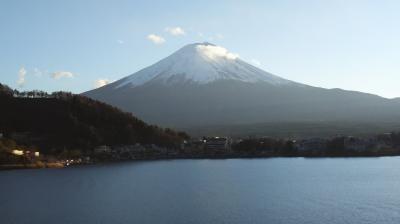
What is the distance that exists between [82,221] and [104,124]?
38.0 m

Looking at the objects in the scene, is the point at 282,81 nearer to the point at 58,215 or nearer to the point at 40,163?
the point at 40,163

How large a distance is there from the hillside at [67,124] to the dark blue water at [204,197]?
38.4 feet

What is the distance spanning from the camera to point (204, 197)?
1065 inches

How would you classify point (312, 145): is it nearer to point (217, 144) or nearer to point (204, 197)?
point (217, 144)

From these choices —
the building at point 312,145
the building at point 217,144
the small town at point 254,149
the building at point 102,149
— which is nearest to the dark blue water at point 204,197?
the building at point 102,149

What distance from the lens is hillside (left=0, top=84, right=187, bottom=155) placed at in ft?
173

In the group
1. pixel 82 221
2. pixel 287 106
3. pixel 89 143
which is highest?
pixel 287 106

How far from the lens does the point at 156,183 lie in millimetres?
33562

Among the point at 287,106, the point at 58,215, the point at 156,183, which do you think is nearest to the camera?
the point at 58,215

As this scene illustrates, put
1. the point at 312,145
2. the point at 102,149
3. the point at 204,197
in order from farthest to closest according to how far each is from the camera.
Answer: the point at 312,145, the point at 102,149, the point at 204,197

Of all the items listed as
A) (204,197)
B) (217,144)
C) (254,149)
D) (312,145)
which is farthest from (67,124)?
(204,197)

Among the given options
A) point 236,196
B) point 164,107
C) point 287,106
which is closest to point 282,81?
→ point 287,106

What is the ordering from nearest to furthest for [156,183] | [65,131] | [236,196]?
[236,196] → [156,183] → [65,131]

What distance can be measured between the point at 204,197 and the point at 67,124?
2979cm
